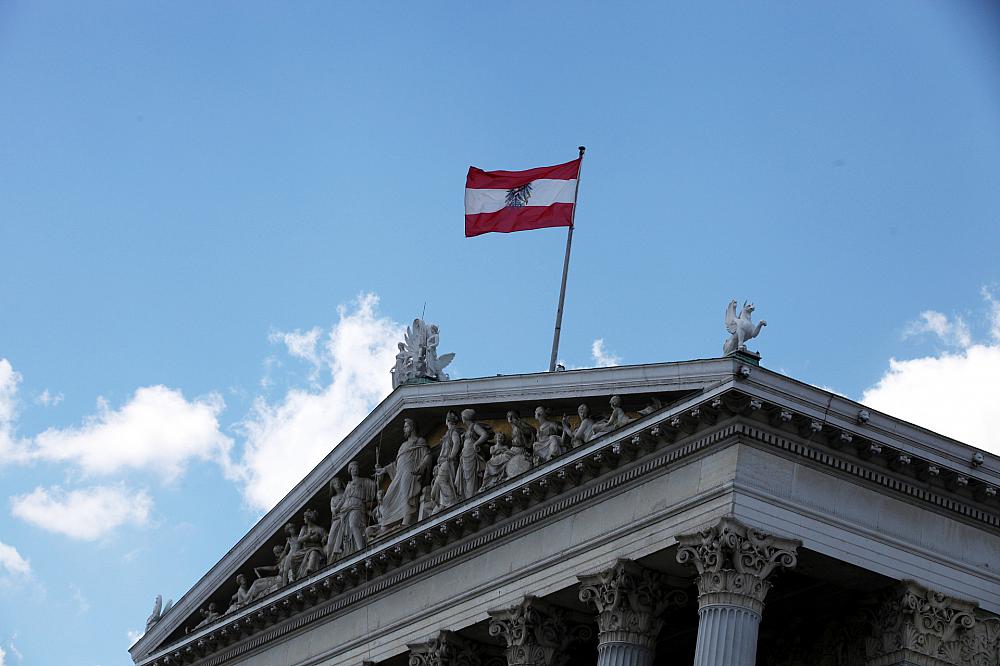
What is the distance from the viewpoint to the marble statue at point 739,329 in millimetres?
30172

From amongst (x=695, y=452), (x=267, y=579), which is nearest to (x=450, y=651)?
(x=695, y=452)

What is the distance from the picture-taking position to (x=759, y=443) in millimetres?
29688

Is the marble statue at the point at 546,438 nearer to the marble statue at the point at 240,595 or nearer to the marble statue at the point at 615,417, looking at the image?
the marble statue at the point at 615,417

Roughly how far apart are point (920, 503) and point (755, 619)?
3540 mm

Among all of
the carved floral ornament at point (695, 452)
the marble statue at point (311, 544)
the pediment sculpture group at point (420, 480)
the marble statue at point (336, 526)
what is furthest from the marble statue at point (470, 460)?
the marble statue at point (311, 544)

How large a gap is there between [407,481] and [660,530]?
28.4 ft

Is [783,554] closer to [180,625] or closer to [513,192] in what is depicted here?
[513,192]

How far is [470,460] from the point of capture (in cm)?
3612

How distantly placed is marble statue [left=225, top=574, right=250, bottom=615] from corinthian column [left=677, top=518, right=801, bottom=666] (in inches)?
650

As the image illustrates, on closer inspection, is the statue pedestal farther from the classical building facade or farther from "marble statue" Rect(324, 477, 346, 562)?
"marble statue" Rect(324, 477, 346, 562)

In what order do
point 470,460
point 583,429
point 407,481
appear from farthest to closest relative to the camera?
point 407,481
point 470,460
point 583,429

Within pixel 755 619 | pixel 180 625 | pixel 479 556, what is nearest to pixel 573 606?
pixel 479 556

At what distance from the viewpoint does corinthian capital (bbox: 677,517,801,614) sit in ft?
95.2

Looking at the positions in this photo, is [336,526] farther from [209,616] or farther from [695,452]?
[695,452]
